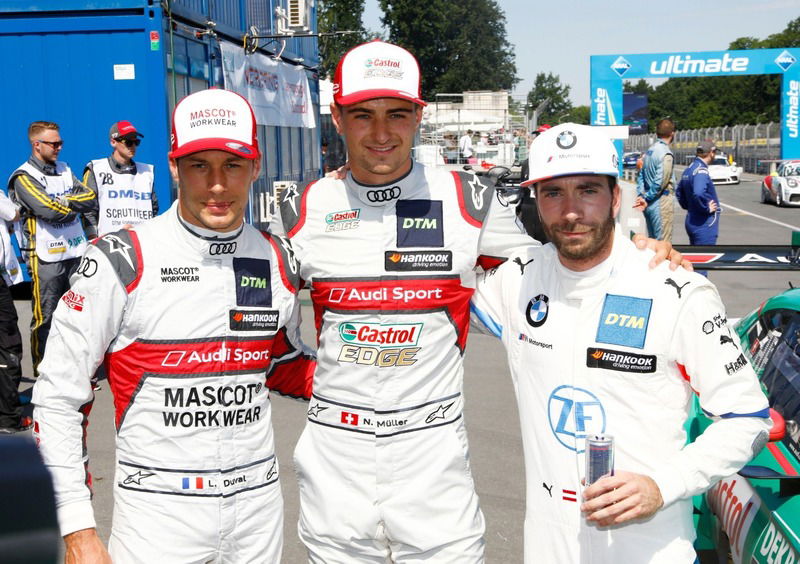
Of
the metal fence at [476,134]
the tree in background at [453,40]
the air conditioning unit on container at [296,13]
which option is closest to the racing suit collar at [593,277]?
the air conditioning unit on container at [296,13]

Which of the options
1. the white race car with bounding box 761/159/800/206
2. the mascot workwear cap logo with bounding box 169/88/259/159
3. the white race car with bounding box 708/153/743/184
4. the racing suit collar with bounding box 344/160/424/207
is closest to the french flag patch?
the mascot workwear cap logo with bounding box 169/88/259/159

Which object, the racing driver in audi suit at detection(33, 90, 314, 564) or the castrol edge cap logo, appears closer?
the racing driver in audi suit at detection(33, 90, 314, 564)

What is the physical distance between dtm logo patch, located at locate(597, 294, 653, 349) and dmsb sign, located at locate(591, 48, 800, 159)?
22.6m

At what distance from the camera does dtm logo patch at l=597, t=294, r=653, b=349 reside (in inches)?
94.7

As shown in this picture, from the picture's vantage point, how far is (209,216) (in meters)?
2.62

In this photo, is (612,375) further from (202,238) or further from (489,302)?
(202,238)

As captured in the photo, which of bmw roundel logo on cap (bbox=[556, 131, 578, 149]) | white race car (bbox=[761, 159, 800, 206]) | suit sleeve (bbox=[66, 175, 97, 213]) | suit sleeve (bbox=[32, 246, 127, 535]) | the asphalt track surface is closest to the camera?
suit sleeve (bbox=[32, 246, 127, 535])

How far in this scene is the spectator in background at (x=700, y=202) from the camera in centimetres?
1136

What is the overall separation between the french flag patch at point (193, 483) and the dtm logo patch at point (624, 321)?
1232mm

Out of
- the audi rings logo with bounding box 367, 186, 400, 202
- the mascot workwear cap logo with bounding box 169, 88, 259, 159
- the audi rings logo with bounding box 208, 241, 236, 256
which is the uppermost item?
the mascot workwear cap logo with bounding box 169, 88, 259, 159

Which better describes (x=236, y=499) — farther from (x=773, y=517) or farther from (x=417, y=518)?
(x=773, y=517)

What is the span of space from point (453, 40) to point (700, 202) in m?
75.9

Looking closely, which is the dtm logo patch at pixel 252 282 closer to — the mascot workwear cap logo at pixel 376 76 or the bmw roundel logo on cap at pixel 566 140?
the mascot workwear cap logo at pixel 376 76

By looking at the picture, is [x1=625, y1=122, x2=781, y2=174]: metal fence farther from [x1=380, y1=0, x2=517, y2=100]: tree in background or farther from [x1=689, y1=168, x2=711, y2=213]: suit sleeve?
[x1=689, y1=168, x2=711, y2=213]: suit sleeve
